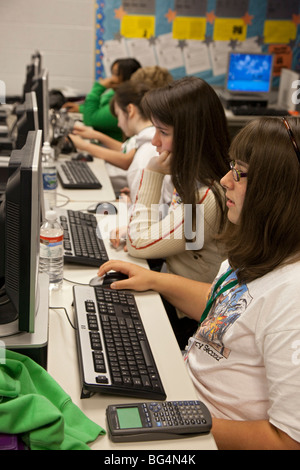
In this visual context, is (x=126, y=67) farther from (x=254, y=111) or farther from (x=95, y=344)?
(x=95, y=344)

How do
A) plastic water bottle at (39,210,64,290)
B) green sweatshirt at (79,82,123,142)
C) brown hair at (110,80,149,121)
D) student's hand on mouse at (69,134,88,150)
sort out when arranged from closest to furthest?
1. plastic water bottle at (39,210,64,290)
2. brown hair at (110,80,149,121)
3. student's hand on mouse at (69,134,88,150)
4. green sweatshirt at (79,82,123,142)

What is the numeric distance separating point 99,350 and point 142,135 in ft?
5.14

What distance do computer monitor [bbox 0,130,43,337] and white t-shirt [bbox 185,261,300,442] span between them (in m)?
0.39

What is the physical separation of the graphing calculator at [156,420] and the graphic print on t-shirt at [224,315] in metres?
0.16

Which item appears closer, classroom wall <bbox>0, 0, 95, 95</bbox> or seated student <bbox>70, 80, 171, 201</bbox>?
seated student <bbox>70, 80, 171, 201</bbox>

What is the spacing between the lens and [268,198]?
109cm

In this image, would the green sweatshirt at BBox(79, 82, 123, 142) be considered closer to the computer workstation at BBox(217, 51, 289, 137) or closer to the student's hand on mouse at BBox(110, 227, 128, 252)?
the computer workstation at BBox(217, 51, 289, 137)

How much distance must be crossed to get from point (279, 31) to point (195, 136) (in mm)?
3138

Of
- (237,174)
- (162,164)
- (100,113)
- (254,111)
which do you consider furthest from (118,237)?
(254,111)

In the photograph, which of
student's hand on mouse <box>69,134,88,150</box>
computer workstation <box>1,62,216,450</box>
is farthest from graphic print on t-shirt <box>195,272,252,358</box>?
student's hand on mouse <box>69,134,88,150</box>

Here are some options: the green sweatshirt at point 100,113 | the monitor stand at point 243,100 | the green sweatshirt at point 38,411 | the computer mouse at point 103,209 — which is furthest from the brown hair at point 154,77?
the green sweatshirt at point 38,411

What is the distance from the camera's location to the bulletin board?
4266 millimetres
